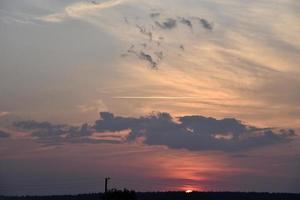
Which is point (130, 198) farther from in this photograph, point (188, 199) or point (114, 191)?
point (188, 199)

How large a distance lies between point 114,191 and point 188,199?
95.2m

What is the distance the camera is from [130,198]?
105 metres

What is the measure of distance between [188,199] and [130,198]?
315 feet

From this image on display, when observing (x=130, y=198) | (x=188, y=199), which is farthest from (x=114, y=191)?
(x=188, y=199)

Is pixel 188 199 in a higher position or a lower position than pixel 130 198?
higher

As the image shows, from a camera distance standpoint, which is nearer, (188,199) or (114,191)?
(114,191)

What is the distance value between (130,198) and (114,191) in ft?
8.72

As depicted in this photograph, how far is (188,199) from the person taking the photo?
655 feet

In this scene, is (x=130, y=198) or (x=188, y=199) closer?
(x=130, y=198)

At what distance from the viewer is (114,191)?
10631 centimetres
